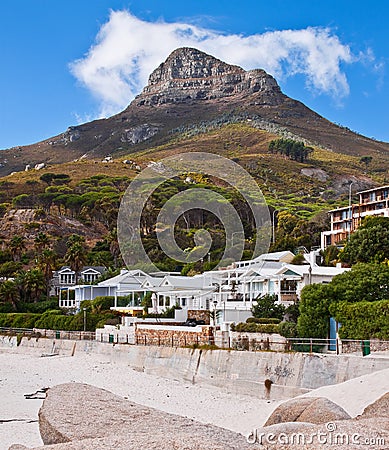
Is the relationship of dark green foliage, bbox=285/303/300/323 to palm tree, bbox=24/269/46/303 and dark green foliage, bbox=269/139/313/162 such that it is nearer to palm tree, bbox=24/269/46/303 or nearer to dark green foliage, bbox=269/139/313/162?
palm tree, bbox=24/269/46/303

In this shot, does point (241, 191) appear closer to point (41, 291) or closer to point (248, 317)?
point (41, 291)

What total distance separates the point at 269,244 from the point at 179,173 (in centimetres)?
5717

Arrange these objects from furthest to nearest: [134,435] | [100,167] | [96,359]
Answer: [100,167]
[96,359]
[134,435]

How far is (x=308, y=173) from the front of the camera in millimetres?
144625

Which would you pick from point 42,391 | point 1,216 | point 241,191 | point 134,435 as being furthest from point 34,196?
point 134,435

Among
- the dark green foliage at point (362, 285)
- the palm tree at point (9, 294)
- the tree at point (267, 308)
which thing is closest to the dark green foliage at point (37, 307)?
the palm tree at point (9, 294)

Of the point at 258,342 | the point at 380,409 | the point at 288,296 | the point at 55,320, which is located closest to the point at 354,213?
the point at 288,296

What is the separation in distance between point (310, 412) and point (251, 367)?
47.9ft

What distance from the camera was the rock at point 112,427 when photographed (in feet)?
19.1

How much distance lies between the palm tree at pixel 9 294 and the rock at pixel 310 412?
171 feet

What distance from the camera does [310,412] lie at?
1216 cm

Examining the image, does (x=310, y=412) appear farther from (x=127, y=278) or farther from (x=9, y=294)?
(x=9, y=294)

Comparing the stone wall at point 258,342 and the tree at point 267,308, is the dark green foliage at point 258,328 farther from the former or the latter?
the tree at point 267,308

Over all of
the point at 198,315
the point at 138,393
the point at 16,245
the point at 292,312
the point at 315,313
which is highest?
the point at 16,245
